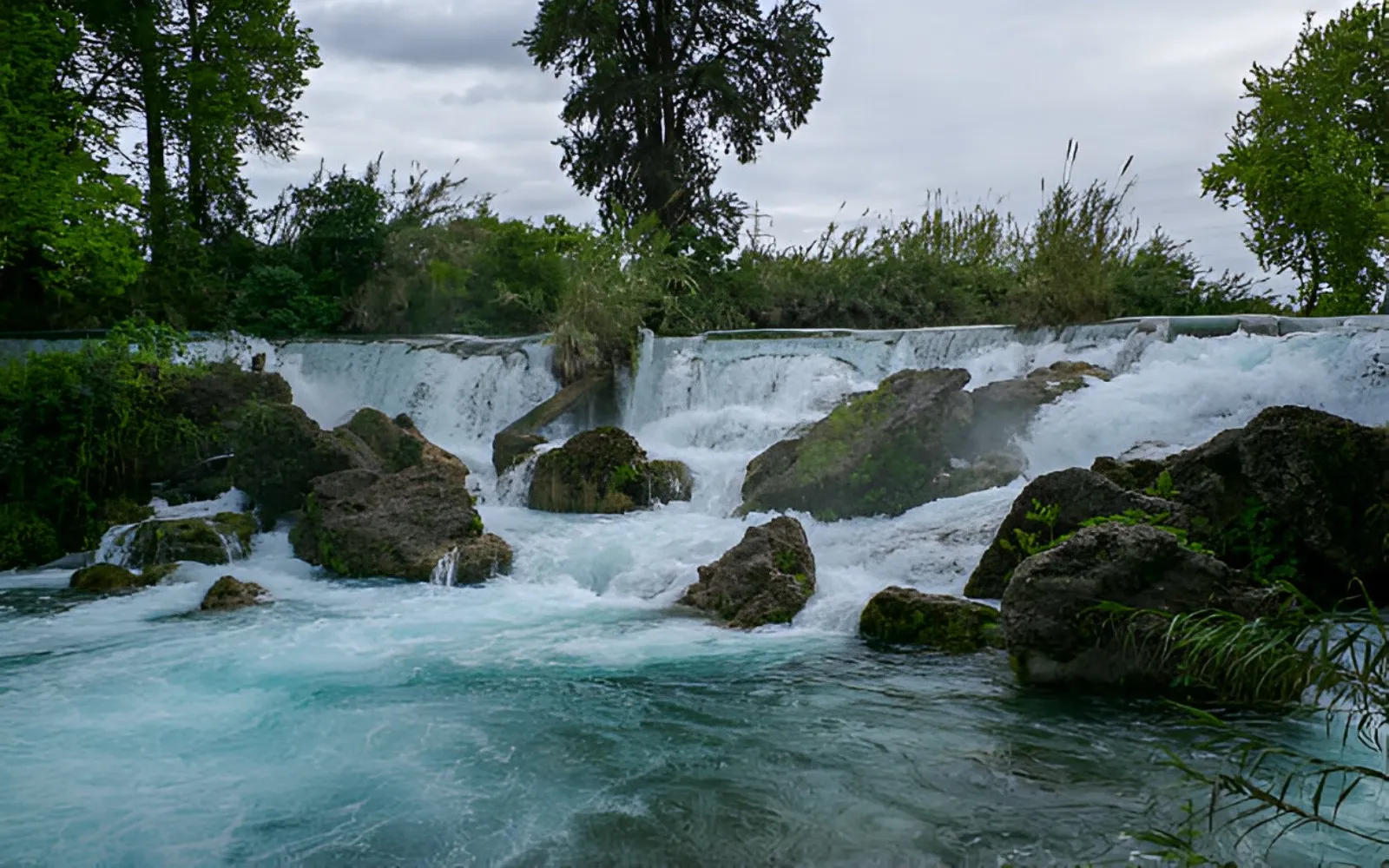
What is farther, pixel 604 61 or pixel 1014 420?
pixel 604 61

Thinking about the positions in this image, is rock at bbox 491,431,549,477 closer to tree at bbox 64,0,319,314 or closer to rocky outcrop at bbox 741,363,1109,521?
rocky outcrop at bbox 741,363,1109,521

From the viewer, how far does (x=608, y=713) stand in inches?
225

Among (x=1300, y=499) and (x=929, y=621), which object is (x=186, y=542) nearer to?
(x=929, y=621)

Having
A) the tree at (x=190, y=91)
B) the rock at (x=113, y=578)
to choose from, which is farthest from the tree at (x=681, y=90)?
the rock at (x=113, y=578)

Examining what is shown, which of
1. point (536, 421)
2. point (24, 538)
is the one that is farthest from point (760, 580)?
point (24, 538)

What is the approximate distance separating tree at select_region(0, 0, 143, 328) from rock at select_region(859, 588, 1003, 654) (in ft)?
50.0

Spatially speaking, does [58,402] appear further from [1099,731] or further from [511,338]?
[1099,731]

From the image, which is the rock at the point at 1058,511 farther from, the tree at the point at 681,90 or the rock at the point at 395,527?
the tree at the point at 681,90

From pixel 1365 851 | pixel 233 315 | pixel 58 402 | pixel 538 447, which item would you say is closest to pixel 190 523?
pixel 58 402

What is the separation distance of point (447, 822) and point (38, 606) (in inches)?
257

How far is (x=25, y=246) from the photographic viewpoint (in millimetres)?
18875

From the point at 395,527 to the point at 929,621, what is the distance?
5.56 m

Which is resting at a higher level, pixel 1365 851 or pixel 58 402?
pixel 58 402

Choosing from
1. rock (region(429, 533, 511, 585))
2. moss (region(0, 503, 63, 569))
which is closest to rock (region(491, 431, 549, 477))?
rock (region(429, 533, 511, 585))
